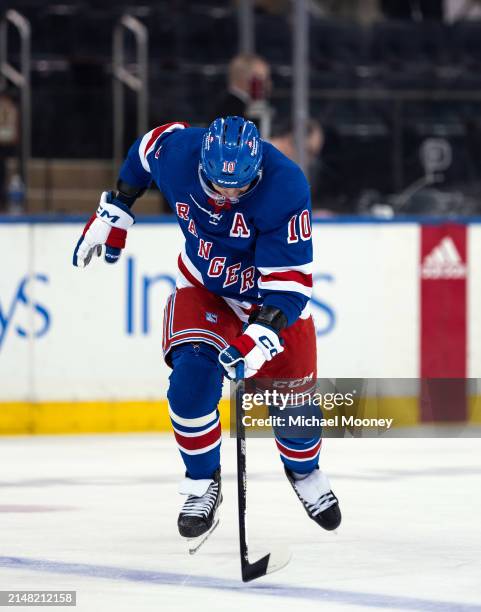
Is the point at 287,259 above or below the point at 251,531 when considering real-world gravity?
above

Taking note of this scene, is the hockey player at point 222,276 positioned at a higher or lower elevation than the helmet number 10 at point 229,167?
lower

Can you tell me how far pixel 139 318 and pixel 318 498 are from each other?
Result: 3838 mm

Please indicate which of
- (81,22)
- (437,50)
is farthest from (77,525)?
(437,50)

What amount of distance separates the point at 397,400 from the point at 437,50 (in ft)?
32.1

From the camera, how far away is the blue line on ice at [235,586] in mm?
4219

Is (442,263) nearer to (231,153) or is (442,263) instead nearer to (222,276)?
(222,276)

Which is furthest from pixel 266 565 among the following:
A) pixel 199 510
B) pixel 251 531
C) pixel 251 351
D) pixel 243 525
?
pixel 251 531

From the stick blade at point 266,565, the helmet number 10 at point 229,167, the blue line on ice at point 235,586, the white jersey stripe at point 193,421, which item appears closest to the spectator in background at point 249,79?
the white jersey stripe at point 193,421

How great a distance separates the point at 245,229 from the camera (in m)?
5.16

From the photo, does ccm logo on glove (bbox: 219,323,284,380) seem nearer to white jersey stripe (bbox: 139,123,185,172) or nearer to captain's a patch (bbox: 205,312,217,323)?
captain's a patch (bbox: 205,312,217,323)

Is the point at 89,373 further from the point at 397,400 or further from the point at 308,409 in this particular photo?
the point at 308,409

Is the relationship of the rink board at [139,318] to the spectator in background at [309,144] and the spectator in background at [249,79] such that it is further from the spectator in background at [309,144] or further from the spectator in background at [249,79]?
the spectator in background at [249,79]

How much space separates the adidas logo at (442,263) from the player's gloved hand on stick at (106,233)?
4077 mm

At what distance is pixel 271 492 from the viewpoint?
6785 millimetres
